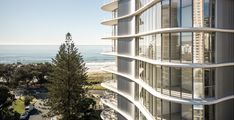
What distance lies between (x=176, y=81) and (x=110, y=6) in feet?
48.3

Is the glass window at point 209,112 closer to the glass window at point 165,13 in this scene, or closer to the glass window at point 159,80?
the glass window at point 159,80

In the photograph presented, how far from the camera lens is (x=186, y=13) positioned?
13070 mm

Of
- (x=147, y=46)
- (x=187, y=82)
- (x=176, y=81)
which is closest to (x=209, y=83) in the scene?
(x=187, y=82)

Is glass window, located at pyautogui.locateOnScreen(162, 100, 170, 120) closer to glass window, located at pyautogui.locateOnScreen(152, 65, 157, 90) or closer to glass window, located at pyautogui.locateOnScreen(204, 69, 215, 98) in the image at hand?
glass window, located at pyautogui.locateOnScreen(152, 65, 157, 90)

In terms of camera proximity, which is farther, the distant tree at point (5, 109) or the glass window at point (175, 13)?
the distant tree at point (5, 109)

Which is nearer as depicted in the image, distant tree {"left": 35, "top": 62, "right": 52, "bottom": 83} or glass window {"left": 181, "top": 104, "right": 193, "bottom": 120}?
glass window {"left": 181, "top": 104, "right": 193, "bottom": 120}

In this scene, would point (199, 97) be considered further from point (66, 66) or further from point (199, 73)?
point (66, 66)

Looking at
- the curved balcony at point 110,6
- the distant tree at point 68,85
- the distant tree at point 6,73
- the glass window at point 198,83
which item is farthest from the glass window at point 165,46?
the distant tree at point 6,73

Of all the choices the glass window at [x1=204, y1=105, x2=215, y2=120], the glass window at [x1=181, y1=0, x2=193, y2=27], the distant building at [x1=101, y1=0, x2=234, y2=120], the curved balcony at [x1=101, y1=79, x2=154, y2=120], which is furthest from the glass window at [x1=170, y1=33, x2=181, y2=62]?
the curved balcony at [x1=101, y1=79, x2=154, y2=120]

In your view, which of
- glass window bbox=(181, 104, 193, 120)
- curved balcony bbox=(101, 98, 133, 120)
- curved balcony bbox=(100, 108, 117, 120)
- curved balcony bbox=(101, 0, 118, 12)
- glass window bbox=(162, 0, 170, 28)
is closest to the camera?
glass window bbox=(181, 104, 193, 120)

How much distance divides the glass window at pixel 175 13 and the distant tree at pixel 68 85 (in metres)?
17.9

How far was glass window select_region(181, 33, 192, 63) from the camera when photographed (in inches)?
510

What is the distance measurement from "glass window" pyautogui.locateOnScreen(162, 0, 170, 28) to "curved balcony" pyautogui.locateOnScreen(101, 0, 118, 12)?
1108 cm

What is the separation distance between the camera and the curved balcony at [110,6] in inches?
999
